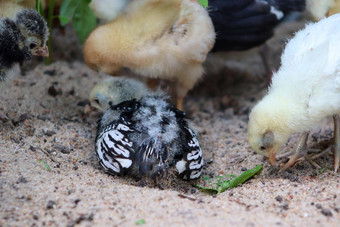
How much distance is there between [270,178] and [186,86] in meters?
1.26

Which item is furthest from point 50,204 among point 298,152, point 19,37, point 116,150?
point 298,152

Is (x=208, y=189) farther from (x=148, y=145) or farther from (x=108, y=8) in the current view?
(x=108, y=8)

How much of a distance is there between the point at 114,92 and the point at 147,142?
2.67ft

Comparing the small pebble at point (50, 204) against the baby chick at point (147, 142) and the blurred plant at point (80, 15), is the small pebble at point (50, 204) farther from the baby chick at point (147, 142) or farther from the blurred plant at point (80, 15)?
the blurred plant at point (80, 15)

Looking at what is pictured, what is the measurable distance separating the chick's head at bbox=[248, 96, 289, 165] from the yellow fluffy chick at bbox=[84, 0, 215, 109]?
0.97 metres

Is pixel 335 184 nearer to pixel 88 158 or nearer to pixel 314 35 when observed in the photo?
pixel 314 35

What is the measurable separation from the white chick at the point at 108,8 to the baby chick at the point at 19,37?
68 centimetres

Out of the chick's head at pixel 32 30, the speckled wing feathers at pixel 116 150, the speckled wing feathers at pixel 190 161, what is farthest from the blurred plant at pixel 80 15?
the speckled wing feathers at pixel 190 161

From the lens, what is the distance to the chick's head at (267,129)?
2.70 meters

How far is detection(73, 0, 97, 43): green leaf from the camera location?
385 cm

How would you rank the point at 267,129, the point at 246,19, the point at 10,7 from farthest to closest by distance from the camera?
the point at 246,19
the point at 10,7
the point at 267,129

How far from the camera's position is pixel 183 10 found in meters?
3.46

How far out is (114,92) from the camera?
3459mm

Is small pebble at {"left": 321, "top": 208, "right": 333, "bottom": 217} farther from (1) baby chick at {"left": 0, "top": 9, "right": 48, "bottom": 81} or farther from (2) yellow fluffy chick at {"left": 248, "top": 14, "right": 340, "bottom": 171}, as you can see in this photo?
(1) baby chick at {"left": 0, "top": 9, "right": 48, "bottom": 81}
